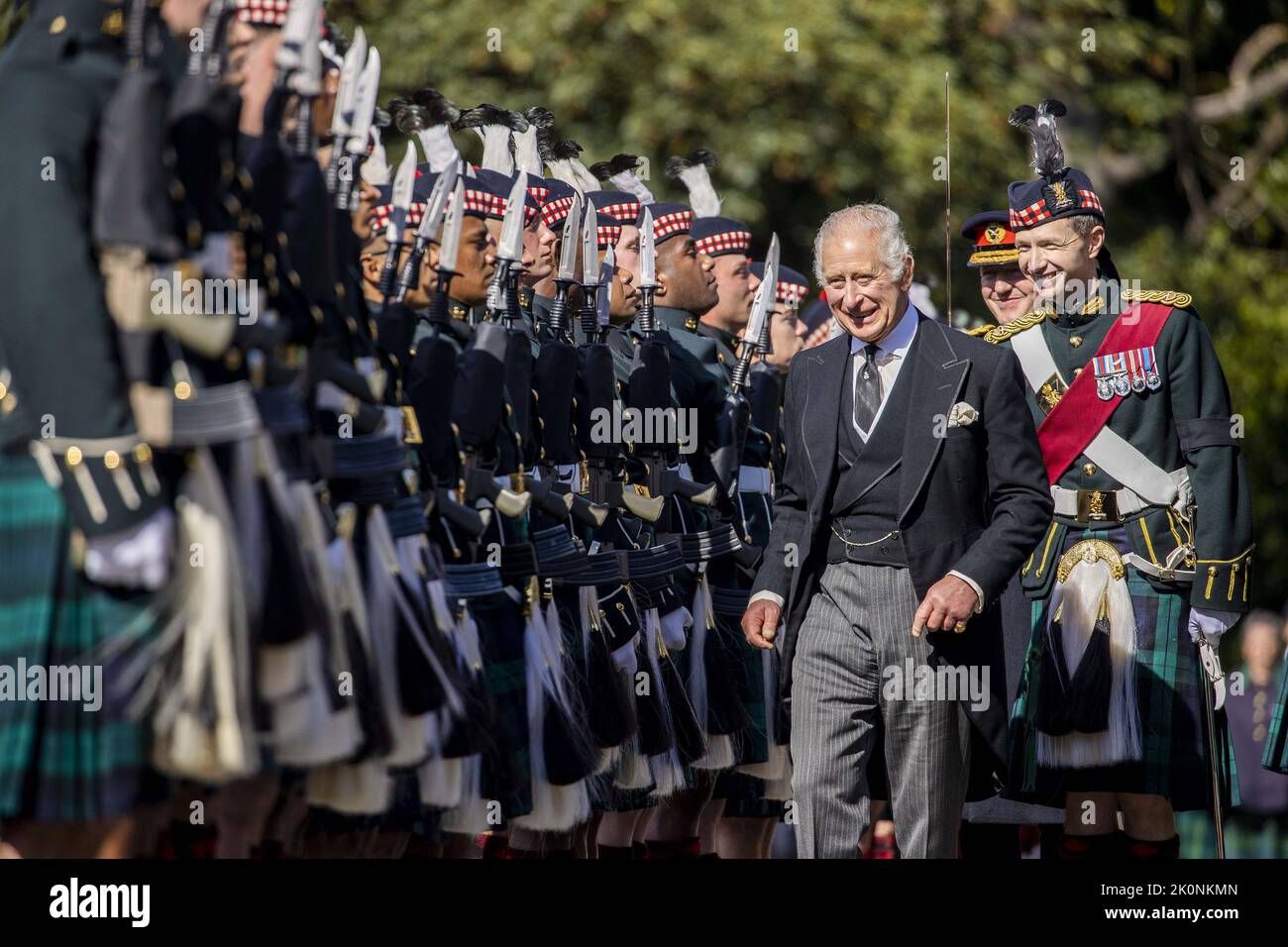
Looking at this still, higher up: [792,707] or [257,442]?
[257,442]

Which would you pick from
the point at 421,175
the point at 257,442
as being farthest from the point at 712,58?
the point at 257,442

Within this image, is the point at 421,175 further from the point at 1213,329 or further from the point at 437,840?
the point at 1213,329

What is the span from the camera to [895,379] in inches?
222

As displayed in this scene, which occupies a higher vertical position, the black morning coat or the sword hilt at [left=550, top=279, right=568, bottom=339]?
the sword hilt at [left=550, top=279, right=568, bottom=339]

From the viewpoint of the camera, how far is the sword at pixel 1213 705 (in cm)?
643

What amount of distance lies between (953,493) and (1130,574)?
1.14 meters

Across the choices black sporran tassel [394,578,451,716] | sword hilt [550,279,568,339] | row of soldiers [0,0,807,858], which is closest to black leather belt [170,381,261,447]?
row of soldiers [0,0,807,858]

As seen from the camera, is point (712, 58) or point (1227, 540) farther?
point (712, 58)

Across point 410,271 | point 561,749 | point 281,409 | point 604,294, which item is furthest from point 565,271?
point 281,409

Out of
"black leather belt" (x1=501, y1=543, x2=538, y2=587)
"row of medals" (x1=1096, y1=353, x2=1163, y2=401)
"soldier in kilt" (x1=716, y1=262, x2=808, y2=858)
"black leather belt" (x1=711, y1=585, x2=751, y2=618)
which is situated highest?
"row of medals" (x1=1096, y1=353, x2=1163, y2=401)

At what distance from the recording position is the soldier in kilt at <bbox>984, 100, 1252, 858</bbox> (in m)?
6.32

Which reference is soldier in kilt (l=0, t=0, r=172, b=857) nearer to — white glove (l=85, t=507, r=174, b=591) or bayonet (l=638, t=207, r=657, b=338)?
white glove (l=85, t=507, r=174, b=591)

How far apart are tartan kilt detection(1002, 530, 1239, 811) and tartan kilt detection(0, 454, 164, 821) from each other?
10.4 feet
